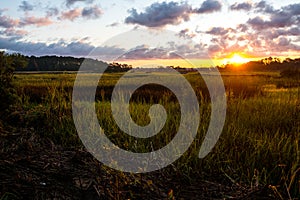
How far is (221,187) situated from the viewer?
119 inches

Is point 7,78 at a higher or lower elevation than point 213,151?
higher

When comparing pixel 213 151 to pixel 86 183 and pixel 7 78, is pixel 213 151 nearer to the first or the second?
pixel 86 183

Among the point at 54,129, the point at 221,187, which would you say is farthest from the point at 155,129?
the point at 221,187

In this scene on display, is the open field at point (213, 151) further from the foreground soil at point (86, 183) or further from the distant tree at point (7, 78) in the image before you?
the distant tree at point (7, 78)

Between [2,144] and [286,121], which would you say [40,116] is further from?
[286,121]

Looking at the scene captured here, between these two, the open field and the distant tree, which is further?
the distant tree

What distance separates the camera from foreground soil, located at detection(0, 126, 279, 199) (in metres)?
2.80

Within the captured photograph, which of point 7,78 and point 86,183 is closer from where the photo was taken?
point 86,183

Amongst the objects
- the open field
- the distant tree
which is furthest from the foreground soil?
the distant tree

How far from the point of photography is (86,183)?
289cm

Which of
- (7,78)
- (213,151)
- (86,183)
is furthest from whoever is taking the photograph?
(7,78)

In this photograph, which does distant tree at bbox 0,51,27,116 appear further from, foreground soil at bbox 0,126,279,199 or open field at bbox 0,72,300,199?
foreground soil at bbox 0,126,279,199

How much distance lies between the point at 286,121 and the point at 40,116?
4147 mm

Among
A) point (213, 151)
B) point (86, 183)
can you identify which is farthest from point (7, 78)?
point (213, 151)
